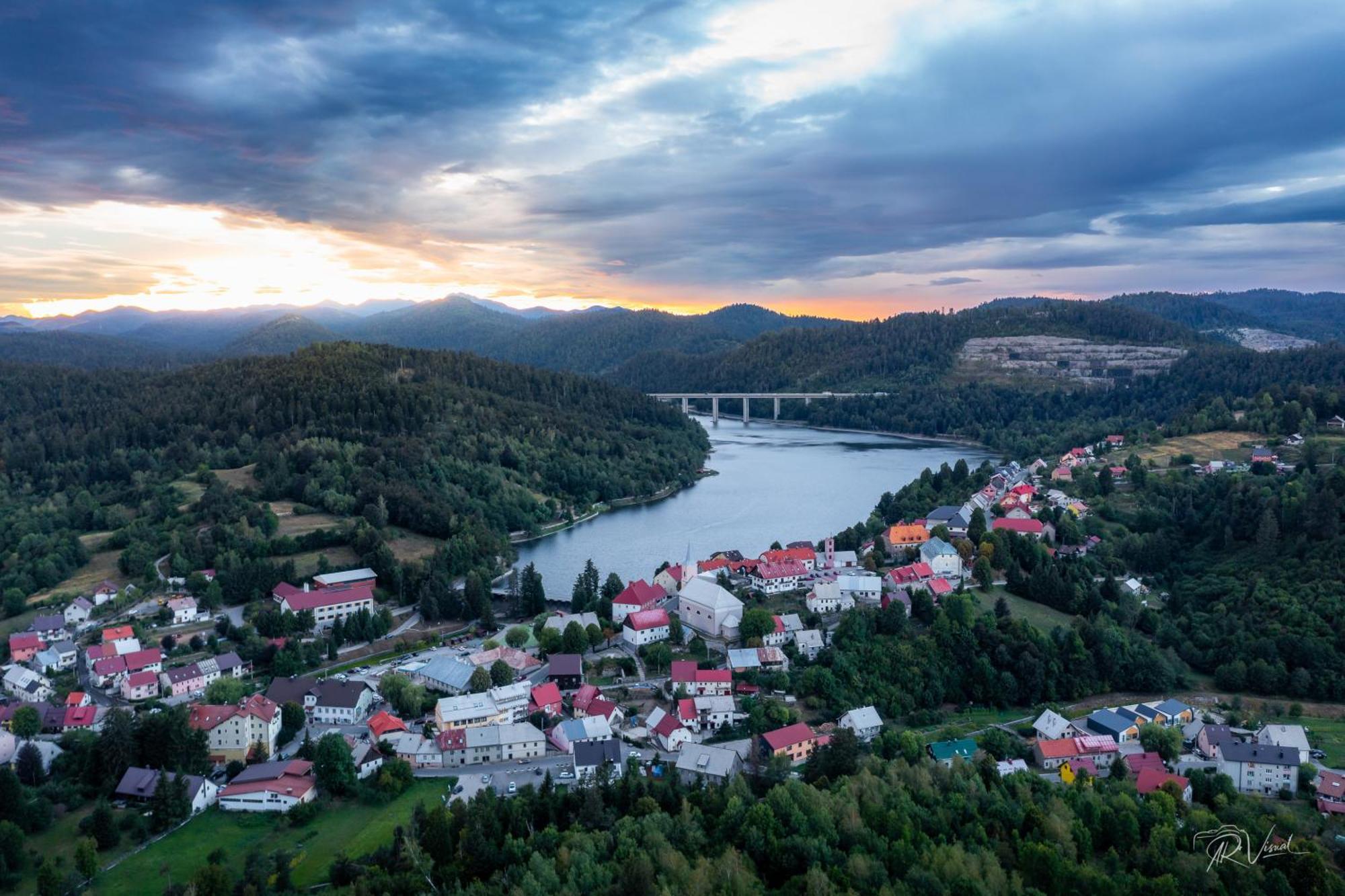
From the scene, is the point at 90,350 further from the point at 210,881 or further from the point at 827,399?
the point at 210,881

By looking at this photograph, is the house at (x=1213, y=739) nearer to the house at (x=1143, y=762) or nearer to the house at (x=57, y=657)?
the house at (x=1143, y=762)

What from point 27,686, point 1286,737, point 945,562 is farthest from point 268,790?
point 1286,737

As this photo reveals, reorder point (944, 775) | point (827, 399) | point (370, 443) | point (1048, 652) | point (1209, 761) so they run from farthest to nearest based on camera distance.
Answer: point (827, 399)
point (370, 443)
point (1048, 652)
point (1209, 761)
point (944, 775)

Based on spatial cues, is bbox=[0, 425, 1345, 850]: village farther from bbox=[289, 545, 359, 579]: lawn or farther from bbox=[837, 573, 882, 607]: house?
bbox=[289, 545, 359, 579]: lawn

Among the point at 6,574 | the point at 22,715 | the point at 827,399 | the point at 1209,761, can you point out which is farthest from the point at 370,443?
the point at 827,399

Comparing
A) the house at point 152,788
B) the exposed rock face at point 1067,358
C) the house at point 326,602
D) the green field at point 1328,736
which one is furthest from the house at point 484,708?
the exposed rock face at point 1067,358
